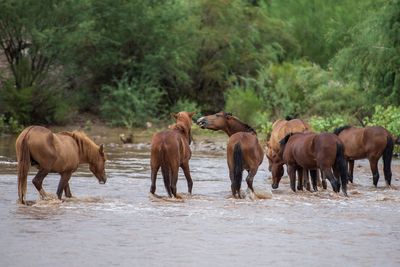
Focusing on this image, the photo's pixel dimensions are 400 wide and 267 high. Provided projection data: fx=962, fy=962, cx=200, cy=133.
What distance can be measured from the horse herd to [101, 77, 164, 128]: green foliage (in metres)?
18.0

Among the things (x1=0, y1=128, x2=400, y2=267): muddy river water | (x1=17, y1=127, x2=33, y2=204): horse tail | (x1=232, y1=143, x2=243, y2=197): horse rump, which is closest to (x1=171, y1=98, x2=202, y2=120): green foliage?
(x1=0, y1=128, x2=400, y2=267): muddy river water

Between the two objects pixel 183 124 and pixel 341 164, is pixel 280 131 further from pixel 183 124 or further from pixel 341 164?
pixel 183 124

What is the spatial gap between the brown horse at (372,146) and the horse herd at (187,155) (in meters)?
0.02

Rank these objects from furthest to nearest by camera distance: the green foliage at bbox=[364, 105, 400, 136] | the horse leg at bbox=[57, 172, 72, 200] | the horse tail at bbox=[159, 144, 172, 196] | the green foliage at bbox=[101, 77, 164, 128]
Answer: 1. the green foliage at bbox=[101, 77, 164, 128]
2. the green foliage at bbox=[364, 105, 400, 136]
3. the horse tail at bbox=[159, 144, 172, 196]
4. the horse leg at bbox=[57, 172, 72, 200]

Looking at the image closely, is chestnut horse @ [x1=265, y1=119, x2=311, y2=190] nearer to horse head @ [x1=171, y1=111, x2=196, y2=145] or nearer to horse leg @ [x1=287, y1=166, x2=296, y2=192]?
horse leg @ [x1=287, y1=166, x2=296, y2=192]

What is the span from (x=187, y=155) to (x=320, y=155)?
7.07ft

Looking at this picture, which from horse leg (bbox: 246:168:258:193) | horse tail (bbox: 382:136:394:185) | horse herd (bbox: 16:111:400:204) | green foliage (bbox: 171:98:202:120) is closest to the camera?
horse herd (bbox: 16:111:400:204)

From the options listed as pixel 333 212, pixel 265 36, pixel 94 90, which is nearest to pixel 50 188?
pixel 333 212

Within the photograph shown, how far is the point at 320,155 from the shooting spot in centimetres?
1559

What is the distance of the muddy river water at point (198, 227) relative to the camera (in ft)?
33.9

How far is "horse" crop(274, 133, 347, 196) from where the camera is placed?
15.6 metres

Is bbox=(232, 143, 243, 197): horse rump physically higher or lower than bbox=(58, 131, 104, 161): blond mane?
lower

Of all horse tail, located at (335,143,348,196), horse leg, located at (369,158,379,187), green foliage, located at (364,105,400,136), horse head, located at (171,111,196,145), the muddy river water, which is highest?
horse head, located at (171,111,196,145)

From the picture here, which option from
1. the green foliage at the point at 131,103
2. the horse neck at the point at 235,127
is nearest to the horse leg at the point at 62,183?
the horse neck at the point at 235,127
